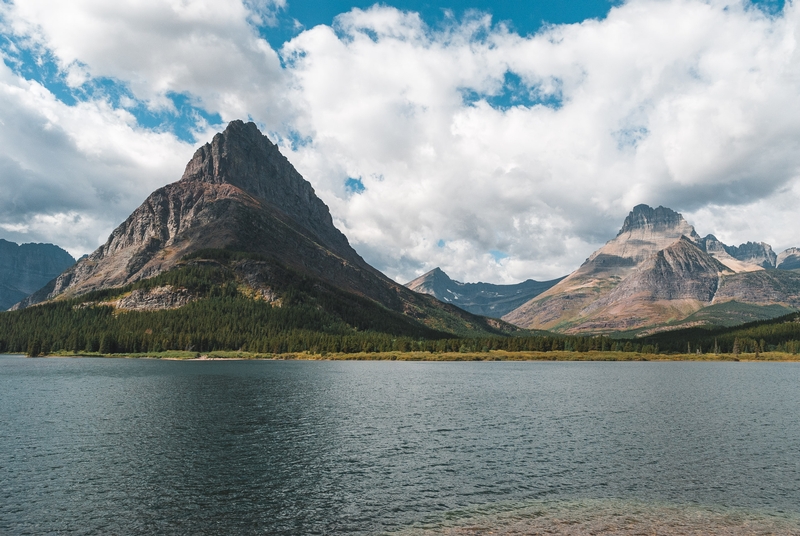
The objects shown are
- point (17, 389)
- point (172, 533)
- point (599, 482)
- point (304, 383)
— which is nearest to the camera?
point (172, 533)

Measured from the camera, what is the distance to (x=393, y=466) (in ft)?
157

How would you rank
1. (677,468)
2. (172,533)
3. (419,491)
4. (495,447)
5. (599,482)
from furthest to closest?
1. (495,447)
2. (677,468)
3. (599,482)
4. (419,491)
5. (172,533)

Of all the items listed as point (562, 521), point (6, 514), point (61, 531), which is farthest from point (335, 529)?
point (6, 514)

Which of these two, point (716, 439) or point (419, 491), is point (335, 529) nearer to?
point (419, 491)

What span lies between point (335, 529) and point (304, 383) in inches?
3696

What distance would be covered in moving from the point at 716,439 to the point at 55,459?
7280 cm

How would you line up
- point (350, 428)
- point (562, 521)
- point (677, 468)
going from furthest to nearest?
1. point (350, 428)
2. point (677, 468)
3. point (562, 521)

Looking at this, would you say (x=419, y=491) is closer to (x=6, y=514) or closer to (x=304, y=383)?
(x=6, y=514)

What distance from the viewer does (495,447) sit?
55.5m

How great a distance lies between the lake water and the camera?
34.4 metres

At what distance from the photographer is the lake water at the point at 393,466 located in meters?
34.4

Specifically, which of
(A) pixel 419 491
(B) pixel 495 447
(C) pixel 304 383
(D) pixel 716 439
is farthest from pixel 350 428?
(C) pixel 304 383

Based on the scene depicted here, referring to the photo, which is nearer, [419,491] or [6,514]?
[6,514]

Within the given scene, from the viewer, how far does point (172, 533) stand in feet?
105
